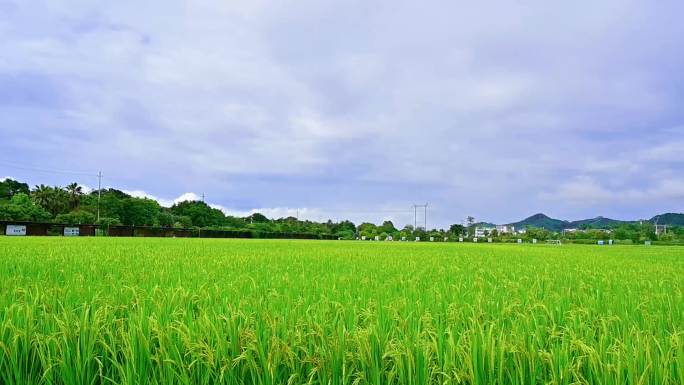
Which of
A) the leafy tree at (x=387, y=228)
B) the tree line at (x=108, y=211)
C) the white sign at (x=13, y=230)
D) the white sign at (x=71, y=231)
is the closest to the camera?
the white sign at (x=13, y=230)

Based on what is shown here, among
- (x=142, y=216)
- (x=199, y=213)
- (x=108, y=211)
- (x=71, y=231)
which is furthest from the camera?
(x=199, y=213)

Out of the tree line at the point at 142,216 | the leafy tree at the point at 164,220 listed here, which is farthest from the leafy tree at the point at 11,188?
the leafy tree at the point at 164,220

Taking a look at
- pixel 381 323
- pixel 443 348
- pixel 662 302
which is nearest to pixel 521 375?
pixel 443 348

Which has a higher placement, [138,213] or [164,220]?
[138,213]

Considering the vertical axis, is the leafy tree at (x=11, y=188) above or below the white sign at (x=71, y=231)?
above

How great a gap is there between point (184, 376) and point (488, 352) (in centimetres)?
141

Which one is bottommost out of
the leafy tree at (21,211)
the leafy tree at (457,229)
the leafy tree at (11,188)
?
the leafy tree at (457,229)

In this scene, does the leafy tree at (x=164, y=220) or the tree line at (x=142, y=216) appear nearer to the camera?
the tree line at (x=142, y=216)

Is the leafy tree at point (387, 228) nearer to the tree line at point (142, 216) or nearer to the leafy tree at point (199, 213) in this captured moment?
the tree line at point (142, 216)

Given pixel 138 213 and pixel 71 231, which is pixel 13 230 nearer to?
pixel 71 231

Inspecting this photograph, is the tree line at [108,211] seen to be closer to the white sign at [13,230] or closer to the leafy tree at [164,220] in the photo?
the leafy tree at [164,220]

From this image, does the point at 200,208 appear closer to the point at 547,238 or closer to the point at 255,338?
the point at 547,238

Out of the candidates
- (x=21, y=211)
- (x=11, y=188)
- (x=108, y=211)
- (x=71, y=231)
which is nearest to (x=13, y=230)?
(x=71, y=231)

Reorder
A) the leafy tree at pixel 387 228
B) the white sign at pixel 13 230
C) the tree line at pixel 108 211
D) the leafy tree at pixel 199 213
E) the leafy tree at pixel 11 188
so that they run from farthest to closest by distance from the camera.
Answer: the leafy tree at pixel 387 228 → the leafy tree at pixel 199 213 → the leafy tree at pixel 11 188 → the tree line at pixel 108 211 → the white sign at pixel 13 230
